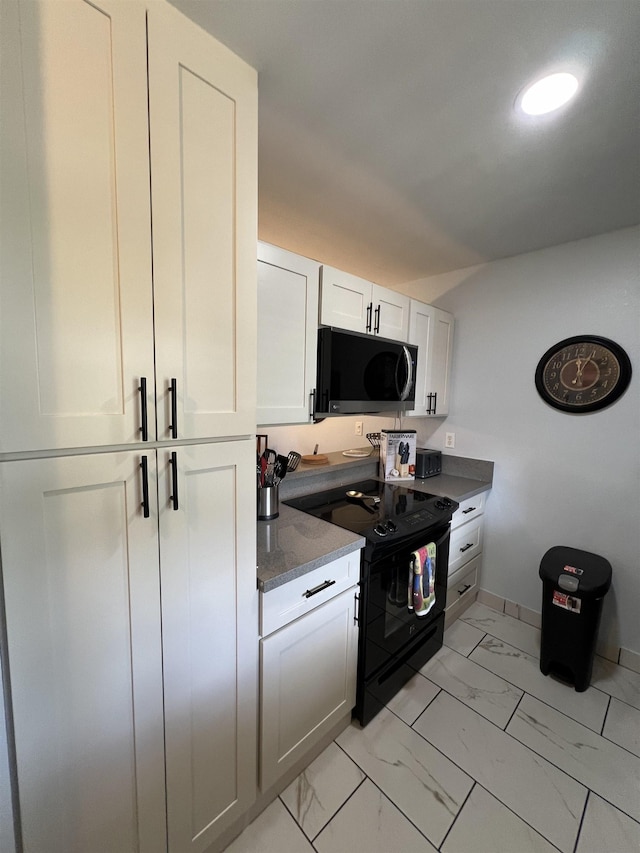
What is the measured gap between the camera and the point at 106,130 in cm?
71

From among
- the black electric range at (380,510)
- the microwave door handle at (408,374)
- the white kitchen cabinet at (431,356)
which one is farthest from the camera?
the white kitchen cabinet at (431,356)

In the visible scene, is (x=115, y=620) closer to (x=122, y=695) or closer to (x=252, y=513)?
(x=122, y=695)

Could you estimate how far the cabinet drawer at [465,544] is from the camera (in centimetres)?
209

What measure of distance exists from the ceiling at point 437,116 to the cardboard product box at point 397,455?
4.22 feet

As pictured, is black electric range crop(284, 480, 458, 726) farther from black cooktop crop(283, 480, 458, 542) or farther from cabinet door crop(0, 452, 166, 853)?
cabinet door crop(0, 452, 166, 853)

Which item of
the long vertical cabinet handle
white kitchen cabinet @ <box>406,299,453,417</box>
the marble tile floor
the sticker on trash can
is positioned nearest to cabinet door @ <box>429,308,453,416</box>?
white kitchen cabinet @ <box>406,299,453,417</box>

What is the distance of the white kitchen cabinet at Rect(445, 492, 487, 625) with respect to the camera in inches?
82.7

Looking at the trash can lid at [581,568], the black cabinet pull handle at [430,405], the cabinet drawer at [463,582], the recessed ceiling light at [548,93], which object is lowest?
the cabinet drawer at [463,582]

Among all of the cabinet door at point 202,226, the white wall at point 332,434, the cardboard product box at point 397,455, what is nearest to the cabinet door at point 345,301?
the cabinet door at point 202,226

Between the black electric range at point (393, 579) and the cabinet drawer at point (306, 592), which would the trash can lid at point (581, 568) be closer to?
the black electric range at point (393, 579)

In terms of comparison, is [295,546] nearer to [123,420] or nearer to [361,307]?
[123,420]

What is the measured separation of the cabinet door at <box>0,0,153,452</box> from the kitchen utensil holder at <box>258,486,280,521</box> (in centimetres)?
85

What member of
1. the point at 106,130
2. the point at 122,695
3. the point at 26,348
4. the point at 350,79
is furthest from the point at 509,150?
the point at 122,695

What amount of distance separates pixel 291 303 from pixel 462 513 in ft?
5.52
